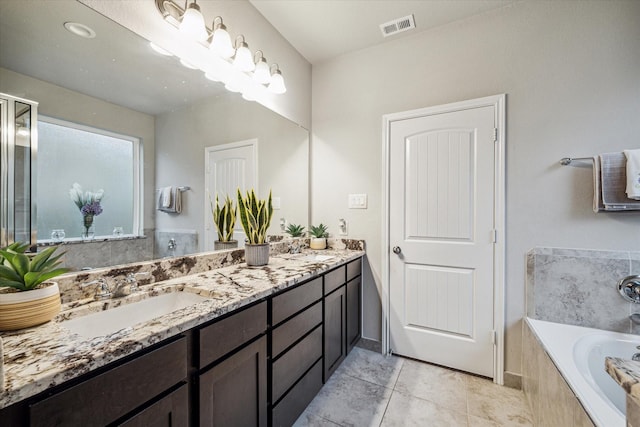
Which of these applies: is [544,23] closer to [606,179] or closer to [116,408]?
[606,179]

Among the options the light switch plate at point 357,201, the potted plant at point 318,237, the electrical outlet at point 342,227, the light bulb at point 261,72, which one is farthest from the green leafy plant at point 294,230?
the light bulb at point 261,72

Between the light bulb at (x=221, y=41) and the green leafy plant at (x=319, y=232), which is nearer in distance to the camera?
the light bulb at (x=221, y=41)

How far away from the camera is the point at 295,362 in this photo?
1421mm

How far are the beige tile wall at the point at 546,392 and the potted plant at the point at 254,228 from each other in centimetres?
154

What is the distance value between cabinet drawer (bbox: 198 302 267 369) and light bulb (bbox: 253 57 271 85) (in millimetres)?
1522

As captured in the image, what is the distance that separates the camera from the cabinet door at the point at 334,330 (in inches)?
68.6

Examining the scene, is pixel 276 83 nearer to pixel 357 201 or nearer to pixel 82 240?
pixel 357 201

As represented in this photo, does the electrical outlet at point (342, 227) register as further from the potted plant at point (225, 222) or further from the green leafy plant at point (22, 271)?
the green leafy plant at point (22, 271)

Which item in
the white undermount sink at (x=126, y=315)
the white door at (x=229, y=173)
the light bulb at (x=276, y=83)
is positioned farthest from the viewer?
the light bulb at (x=276, y=83)

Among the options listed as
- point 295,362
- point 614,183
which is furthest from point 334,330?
point 614,183

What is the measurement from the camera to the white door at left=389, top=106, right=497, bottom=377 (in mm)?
1906

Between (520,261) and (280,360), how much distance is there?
1656 mm

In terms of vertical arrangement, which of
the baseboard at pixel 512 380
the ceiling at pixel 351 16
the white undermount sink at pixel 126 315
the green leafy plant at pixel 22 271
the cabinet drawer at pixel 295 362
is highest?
the ceiling at pixel 351 16

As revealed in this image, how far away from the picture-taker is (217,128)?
1.76m
